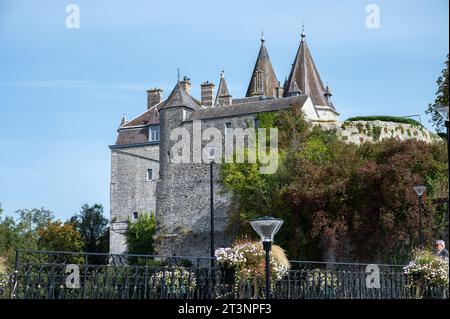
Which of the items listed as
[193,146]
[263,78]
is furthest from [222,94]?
[193,146]

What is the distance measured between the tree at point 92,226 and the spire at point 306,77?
68.9 feet

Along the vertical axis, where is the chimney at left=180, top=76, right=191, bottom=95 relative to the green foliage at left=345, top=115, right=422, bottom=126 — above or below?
above

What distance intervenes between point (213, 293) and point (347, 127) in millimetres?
28569

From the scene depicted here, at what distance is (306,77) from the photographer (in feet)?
187

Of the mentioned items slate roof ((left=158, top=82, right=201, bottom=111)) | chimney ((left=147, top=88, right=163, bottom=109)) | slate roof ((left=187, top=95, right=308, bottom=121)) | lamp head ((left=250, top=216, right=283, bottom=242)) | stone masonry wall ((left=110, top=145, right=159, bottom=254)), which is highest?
chimney ((left=147, top=88, right=163, bottom=109))

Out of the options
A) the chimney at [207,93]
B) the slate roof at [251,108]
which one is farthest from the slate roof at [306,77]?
the slate roof at [251,108]

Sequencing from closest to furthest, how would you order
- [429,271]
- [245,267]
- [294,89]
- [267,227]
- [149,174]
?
[267,227]
[245,267]
[429,271]
[294,89]
[149,174]

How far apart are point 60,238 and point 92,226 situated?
393 centimetres

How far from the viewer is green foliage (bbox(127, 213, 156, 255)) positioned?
53.9 meters

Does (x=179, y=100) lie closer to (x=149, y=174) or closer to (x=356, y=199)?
(x=149, y=174)

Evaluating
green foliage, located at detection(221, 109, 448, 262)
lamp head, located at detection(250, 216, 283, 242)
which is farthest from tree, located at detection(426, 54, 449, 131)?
lamp head, located at detection(250, 216, 283, 242)

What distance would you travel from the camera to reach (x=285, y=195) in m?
37.6
